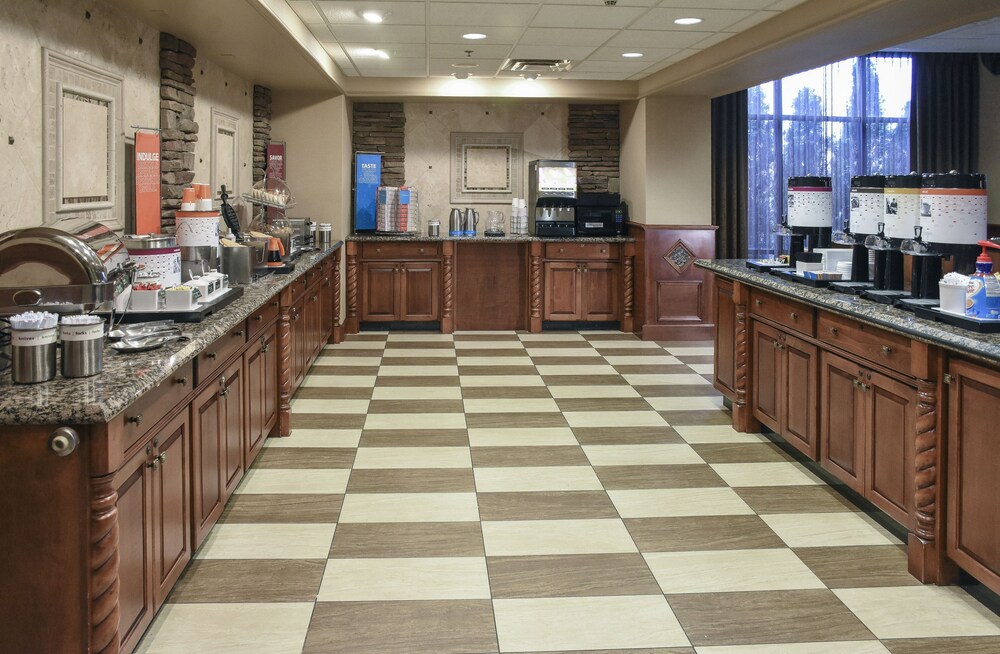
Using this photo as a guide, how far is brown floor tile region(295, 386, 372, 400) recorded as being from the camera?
6281 millimetres

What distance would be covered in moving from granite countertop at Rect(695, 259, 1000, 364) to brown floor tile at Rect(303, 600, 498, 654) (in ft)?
5.61

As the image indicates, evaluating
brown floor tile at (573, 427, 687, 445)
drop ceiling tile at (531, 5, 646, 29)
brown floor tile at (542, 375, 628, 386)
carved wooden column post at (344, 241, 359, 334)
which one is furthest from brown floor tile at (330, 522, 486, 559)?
carved wooden column post at (344, 241, 359, 334)

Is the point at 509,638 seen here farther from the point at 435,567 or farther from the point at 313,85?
the point at 313,85

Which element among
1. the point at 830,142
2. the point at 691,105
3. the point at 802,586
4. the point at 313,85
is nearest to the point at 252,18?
the point at 313,85

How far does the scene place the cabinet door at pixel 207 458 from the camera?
3225mm

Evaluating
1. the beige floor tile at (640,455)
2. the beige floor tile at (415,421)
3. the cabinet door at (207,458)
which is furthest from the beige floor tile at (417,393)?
the cabinet door at (207,458)

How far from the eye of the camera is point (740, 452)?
5020mm

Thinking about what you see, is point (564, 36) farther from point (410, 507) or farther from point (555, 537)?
point (555, 537)

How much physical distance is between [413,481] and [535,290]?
5.09m

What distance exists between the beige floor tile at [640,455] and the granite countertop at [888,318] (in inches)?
38.3

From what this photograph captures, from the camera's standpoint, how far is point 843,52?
20.1ft

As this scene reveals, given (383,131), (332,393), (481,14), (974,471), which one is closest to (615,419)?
(332,393)

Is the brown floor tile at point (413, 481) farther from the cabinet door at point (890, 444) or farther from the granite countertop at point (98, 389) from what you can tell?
the cabinet door at point (890, 444)

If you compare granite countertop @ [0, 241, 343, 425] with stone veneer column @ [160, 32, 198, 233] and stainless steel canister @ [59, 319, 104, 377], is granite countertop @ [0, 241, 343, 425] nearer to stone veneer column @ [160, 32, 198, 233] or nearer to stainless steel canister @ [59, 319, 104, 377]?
stainless steel canister @ [59, 319, 104, 377]
